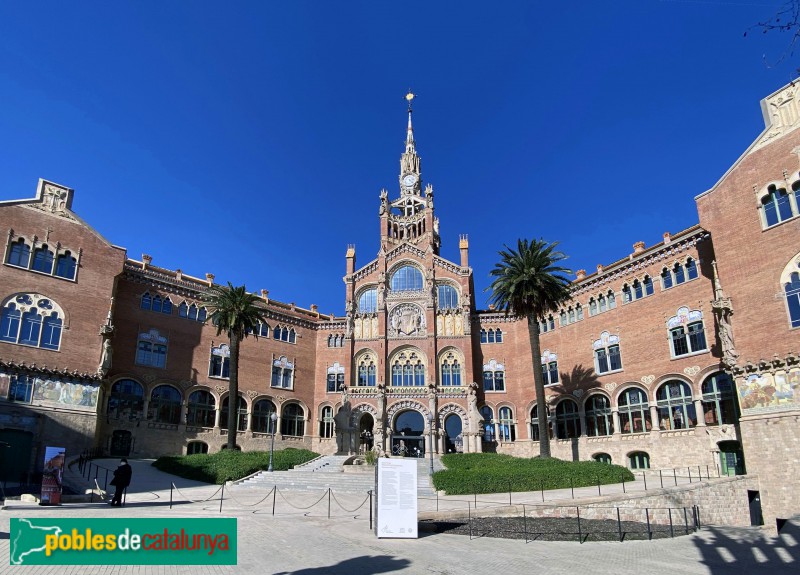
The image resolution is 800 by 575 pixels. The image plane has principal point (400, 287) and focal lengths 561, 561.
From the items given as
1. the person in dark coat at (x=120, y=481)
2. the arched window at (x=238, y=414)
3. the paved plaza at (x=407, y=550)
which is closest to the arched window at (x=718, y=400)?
the paved plaza at (x=407, y=550)

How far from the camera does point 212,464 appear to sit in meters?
32.1

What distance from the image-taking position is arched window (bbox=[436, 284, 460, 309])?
52594 mm

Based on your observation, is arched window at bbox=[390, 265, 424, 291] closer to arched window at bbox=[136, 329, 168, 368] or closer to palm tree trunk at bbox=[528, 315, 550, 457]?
palm tree trunk at bbox=[528, 315, 550, 457]

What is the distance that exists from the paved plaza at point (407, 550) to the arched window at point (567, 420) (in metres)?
20.9

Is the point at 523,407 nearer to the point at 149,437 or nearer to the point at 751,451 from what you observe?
the point at 751,451

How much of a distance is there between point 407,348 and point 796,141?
32517 millimetres

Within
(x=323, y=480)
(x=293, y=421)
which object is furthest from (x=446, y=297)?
(x=323, y=480)

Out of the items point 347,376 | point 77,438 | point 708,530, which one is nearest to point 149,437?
point 77,438

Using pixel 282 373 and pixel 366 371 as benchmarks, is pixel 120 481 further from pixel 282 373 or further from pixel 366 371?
pixel 366 371

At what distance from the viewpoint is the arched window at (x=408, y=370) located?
50500mm

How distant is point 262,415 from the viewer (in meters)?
49.1

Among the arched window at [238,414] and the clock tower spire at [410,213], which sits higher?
the clock tower spire at [410,213]

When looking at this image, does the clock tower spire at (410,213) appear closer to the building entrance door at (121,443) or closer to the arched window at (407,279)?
the arched window at (407,279)

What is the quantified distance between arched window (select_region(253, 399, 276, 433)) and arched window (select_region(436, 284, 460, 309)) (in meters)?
17.7
